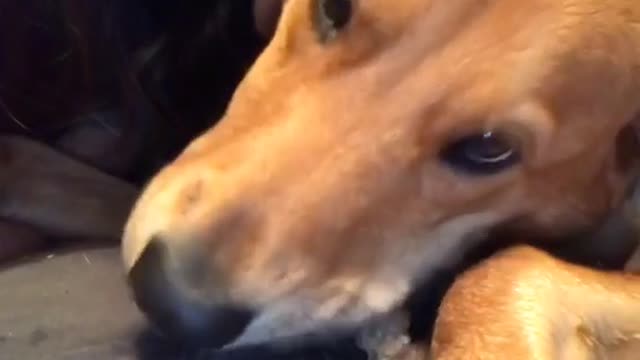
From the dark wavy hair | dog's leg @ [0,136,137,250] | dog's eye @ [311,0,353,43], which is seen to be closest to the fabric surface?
dog's leg @ [0,136,137,250]

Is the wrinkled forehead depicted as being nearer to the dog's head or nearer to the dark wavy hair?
the dog's head

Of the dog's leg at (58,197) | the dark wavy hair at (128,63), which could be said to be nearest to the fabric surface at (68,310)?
the dog's leg at (58,197)

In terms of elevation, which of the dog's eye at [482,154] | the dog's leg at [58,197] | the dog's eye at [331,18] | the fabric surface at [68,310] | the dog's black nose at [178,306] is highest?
the dog's eye at [331,18]

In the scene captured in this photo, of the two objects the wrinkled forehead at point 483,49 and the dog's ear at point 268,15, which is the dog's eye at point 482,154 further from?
the dog's ear at point 268,15

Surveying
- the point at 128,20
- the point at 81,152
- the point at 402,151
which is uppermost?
the point at 402,151

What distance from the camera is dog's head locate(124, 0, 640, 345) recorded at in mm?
1097

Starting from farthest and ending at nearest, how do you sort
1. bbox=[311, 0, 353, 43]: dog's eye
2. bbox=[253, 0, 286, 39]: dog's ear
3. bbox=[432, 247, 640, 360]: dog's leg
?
bbox=[253, 0, 286, 39]: dog's ear → bbox=[311, 0, 353, 43]: dog's eye → bbox=[432, 247, 640, 360]: dog's leg

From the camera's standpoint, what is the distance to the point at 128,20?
4.68ft

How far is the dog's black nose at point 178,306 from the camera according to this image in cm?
108

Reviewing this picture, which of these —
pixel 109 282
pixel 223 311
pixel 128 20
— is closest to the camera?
pixel 223 311

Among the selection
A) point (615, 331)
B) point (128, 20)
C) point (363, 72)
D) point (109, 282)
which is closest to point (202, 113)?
point (128, 20)

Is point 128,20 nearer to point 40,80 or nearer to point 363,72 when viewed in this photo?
point 40,80

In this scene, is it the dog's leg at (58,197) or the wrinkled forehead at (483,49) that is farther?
the dog's leg at (58,197)

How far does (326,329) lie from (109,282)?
8.8 inches
